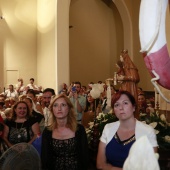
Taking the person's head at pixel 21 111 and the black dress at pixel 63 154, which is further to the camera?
the person's head at pixel 21 111

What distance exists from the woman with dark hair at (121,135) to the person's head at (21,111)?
5.15 ft

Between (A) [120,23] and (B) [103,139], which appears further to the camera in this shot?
(A) [120,23]

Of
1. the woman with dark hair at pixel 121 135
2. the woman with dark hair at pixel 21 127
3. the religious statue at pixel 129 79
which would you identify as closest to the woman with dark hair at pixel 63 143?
the woman with dark hair at pixel 121 135

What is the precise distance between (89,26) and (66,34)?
12.7 ft

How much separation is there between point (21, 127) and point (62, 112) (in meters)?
1.07

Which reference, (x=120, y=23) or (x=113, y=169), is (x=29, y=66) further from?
(x=113, y=169)

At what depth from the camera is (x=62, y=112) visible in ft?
7.68

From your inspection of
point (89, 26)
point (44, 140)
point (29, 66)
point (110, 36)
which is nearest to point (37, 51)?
point (29, 66)

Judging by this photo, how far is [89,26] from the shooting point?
13039mm

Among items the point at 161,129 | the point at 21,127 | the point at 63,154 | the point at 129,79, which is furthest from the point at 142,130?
the point at 21,127

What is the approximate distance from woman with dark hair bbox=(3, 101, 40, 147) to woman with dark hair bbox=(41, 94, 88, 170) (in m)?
0.84

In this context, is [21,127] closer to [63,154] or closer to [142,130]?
[63,154]

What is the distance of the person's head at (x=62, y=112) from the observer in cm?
234

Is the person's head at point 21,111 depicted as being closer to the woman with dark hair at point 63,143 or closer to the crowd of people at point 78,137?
the crowd of people at point 78,137
